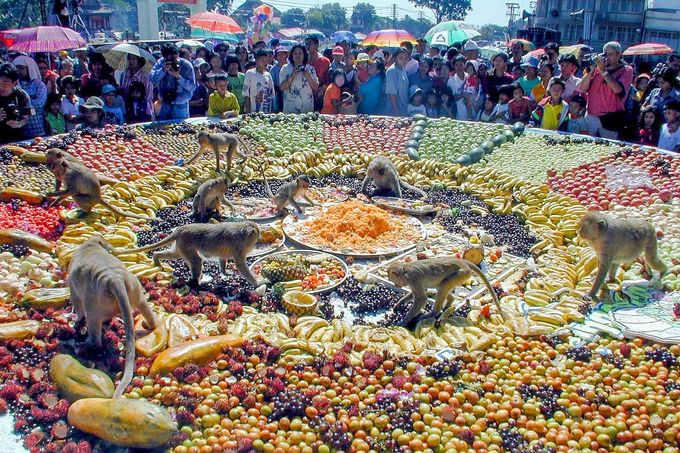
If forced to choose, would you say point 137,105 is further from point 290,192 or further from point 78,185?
point 290,192

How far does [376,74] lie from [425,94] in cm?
140

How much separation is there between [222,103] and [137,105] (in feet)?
6.55

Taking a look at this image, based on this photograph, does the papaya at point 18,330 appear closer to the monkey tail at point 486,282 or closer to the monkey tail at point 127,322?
the monkey tail at point 127,322

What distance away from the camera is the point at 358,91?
616 inches

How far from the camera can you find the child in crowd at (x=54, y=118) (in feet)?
41.1

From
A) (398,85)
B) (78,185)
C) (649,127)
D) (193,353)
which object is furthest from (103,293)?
(649,127)

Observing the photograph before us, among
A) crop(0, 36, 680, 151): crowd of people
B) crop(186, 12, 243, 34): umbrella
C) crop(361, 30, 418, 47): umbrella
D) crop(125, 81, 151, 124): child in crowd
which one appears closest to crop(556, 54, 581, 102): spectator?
crop(0, 36, 680, 151): crowd of people

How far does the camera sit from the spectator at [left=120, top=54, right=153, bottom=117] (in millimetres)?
13414

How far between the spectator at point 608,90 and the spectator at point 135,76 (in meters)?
9.85

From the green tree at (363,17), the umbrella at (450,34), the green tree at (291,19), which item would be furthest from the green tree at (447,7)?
the umbrella at (450,34)

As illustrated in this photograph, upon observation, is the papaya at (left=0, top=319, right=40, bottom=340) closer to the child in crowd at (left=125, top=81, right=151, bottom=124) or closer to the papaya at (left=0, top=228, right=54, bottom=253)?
the papaya at (left=0, top=228, right=54, bottom=253)

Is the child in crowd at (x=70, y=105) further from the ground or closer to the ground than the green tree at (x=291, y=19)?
closer to the ground

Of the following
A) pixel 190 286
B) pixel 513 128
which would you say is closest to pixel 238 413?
pixel 190 286

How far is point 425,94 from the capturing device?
1516 centimetres
